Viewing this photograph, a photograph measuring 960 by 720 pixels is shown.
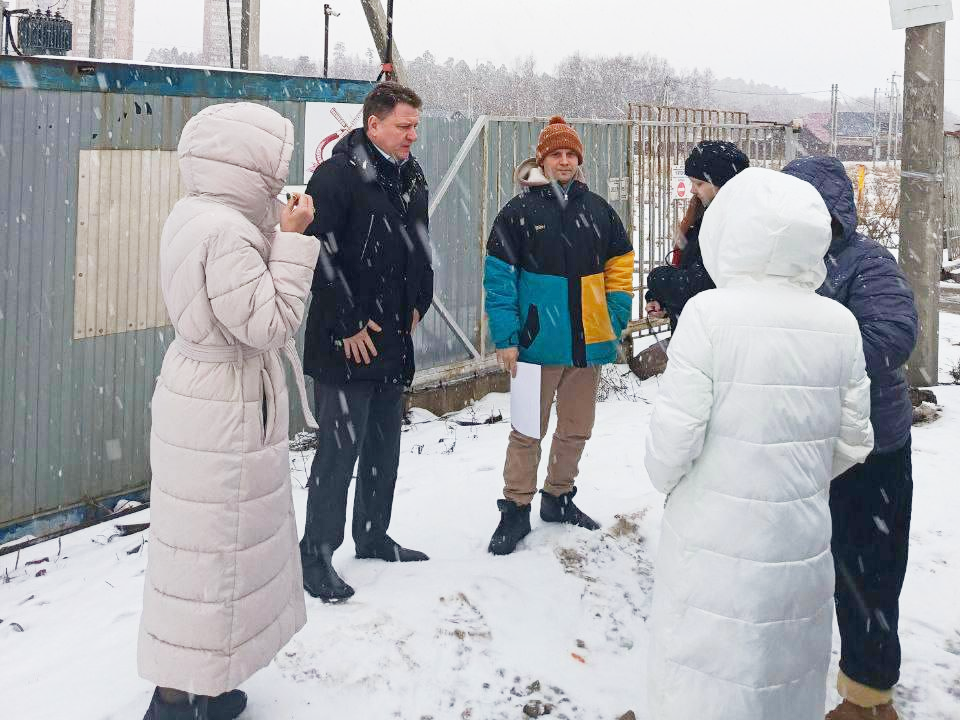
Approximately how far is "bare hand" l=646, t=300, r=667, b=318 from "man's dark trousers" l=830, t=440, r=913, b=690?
1.25 meters

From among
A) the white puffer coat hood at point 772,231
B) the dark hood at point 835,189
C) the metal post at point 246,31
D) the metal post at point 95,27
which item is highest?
the metal post at point 95,27

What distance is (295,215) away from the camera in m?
2.83

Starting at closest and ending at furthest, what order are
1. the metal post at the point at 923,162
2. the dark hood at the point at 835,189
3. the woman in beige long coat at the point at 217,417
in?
the woman in beige long coat at the point at 217,417, the dark hood at the point at 835,189, the metal post at the point at 923,162

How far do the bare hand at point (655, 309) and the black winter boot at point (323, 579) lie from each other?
1.79 meters

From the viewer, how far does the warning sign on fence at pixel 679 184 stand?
953cm

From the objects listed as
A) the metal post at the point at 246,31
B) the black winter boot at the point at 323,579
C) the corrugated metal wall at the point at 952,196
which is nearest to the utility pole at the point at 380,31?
the metal post at the point at 246,31

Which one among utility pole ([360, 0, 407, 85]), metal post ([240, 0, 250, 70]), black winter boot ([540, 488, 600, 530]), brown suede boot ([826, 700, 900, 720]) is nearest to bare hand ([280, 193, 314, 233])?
black winter boot ([540, 488, 600, 530])

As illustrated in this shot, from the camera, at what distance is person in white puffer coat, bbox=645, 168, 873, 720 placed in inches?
95.1

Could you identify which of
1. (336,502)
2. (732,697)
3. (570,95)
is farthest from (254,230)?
(570,95)

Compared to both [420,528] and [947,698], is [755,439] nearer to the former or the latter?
[947,698]

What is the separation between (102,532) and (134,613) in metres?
1.49

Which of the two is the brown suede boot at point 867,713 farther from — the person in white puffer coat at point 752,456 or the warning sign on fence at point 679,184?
the warning sign on fence at point 679,184

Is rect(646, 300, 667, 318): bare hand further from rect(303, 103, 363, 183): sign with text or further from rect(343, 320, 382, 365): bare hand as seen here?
rect(303, 103, 363, 183): sign with text

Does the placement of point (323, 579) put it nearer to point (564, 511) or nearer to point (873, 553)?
point (564, 511)
